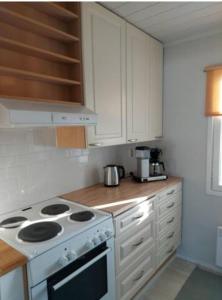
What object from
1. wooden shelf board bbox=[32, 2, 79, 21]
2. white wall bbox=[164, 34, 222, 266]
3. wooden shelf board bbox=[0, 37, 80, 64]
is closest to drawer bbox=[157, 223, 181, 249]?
white wall bbox=[164, 34, 222, 266]

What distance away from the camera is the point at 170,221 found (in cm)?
214

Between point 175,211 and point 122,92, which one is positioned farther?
point 175,211

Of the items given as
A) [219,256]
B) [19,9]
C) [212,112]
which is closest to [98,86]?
[19,9]

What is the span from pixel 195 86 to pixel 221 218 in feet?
4.48

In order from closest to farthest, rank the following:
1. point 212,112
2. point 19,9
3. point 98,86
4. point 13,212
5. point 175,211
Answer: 1. point 19,9
2. point 13,212
3. point 98,86
4. point 212,112
5. point 175,211

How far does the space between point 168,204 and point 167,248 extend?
459mm

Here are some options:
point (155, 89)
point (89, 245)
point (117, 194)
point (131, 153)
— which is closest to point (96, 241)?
point (89, 245)

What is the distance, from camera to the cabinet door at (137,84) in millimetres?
1879

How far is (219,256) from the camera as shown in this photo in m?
2.10

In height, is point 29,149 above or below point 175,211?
above

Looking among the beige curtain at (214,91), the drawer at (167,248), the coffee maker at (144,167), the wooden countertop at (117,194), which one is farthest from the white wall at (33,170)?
the beige curtain at (214,91)

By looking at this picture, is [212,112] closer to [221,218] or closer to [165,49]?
[165,49]

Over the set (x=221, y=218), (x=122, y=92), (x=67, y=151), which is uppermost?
(x=122, y=92)

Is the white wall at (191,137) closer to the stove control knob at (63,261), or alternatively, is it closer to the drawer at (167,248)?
the drawer at (167,248)
